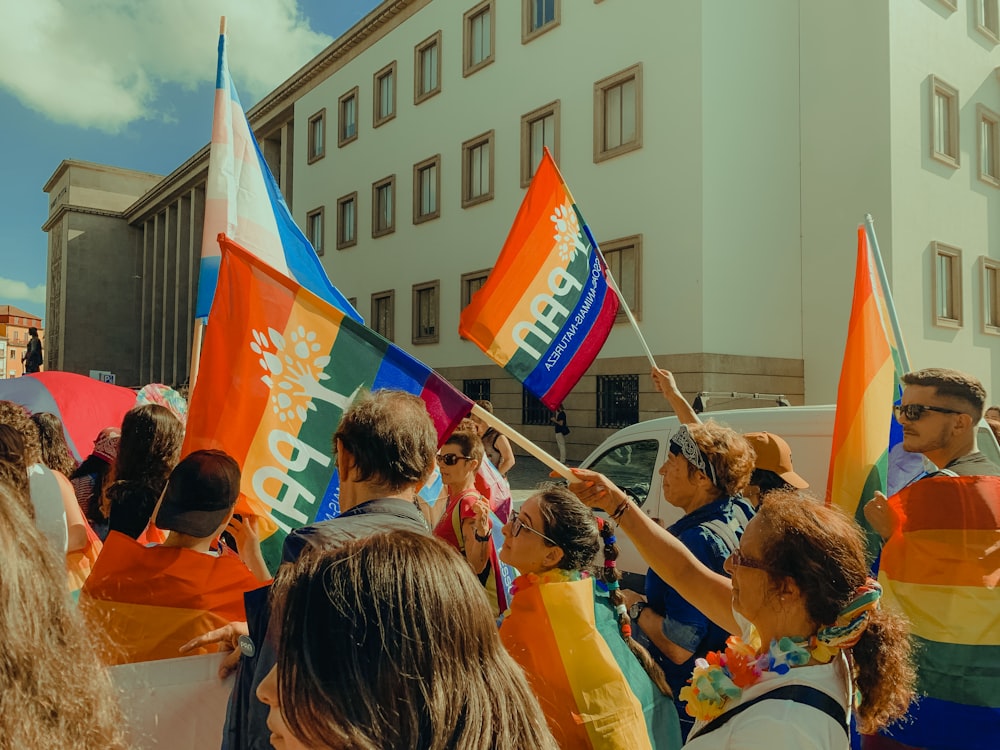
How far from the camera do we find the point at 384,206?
25.6 meters

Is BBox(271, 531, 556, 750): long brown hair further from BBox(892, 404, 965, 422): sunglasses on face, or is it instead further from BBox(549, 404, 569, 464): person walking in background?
BBox(549, 404, 569, 464): person walking in background

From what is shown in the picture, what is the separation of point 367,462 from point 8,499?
1225 millimetres

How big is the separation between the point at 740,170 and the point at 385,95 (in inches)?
503

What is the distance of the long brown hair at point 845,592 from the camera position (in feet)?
5.97

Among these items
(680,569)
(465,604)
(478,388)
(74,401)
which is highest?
(478,388)

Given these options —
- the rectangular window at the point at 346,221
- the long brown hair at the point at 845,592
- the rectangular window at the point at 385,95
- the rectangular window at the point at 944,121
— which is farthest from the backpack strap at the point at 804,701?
the rectangular window at the point at 346,221

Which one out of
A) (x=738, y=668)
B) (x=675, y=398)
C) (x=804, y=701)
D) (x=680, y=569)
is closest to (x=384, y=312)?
(x=675, y=398)

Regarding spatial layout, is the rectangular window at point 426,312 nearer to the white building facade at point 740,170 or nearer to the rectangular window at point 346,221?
the white building facade at point 740,170

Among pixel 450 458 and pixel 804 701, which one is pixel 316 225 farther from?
pixel 804 701

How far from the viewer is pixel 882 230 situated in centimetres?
1680

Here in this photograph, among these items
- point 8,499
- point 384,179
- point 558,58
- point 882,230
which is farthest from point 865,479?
point 384,179

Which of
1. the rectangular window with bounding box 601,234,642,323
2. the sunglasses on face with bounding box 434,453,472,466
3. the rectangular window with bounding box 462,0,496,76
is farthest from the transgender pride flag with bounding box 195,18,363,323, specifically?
the rectangular window with bounding box 462,0,496,76

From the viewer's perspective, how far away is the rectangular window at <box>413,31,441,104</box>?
2331 centimetres

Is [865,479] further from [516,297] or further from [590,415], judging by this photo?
[590,415]
